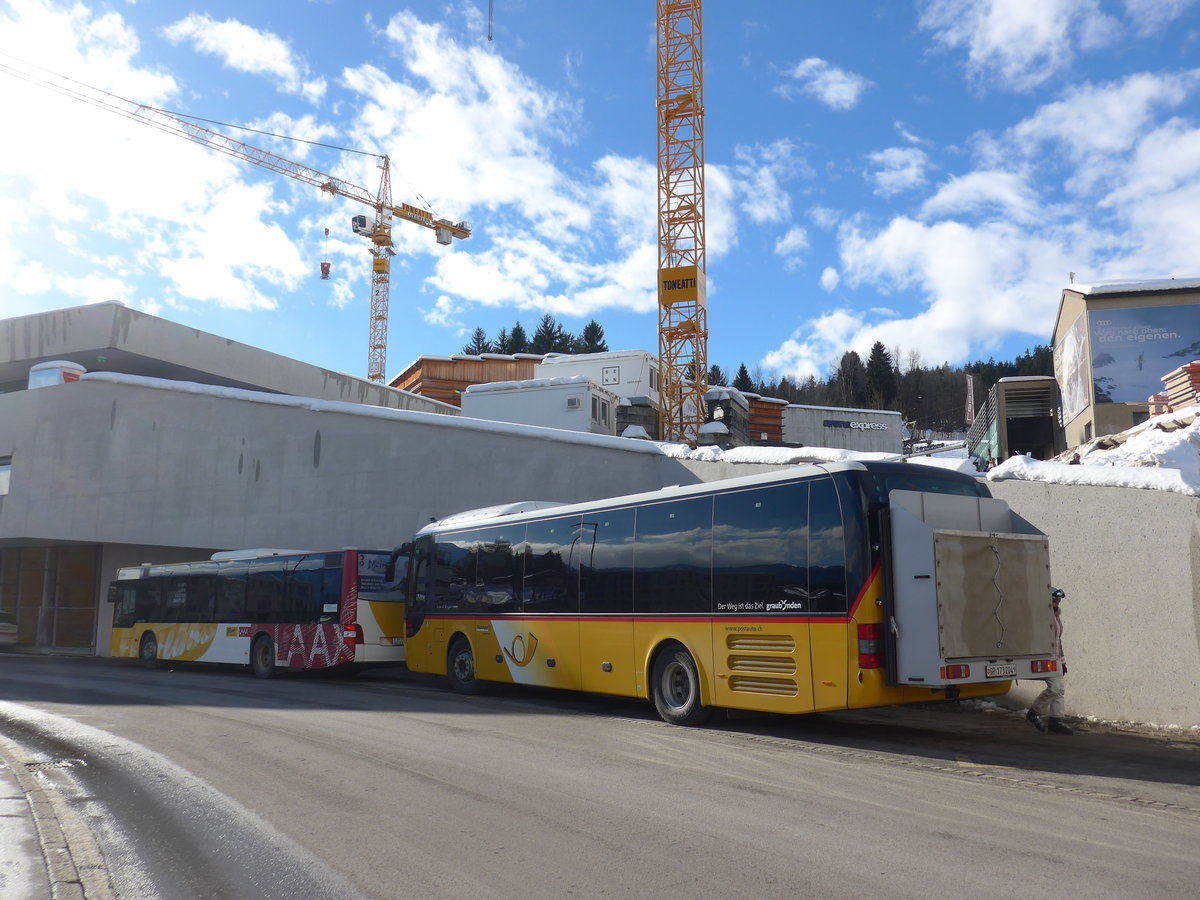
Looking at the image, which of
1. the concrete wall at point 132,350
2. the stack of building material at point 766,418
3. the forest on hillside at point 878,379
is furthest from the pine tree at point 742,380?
the concrete wall at point 132,350

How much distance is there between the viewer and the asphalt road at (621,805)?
5.18m

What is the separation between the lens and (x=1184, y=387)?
1855 cm

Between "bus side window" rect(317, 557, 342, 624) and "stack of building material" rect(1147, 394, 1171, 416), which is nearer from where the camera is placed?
"bus side window" rect(317, 557, 342, 624)

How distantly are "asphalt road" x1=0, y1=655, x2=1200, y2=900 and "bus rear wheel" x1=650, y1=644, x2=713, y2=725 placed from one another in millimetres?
294

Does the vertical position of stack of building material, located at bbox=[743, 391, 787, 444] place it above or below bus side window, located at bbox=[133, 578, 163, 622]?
above

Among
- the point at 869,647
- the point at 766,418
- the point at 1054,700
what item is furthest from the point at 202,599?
the point at 766,418

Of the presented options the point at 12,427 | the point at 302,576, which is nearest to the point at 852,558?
the point at 302,576

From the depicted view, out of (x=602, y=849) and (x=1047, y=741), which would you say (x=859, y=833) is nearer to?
(x=602, y=849)

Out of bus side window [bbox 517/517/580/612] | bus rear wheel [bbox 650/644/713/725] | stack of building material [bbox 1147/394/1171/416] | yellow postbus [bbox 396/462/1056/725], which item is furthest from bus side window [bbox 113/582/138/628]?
stack of building material [bbox 1147/394/1171/416]

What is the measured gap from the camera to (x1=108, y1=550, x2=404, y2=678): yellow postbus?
18.7m

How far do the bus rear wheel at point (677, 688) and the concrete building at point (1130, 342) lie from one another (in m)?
34.9

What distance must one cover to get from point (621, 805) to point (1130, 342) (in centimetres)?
4137

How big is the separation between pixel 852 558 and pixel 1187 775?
3.43 metres

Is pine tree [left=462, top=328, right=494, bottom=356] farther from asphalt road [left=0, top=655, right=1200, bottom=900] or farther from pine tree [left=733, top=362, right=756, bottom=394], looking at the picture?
asphalt road [left=0, top=655, right=1200, bottom=900]
